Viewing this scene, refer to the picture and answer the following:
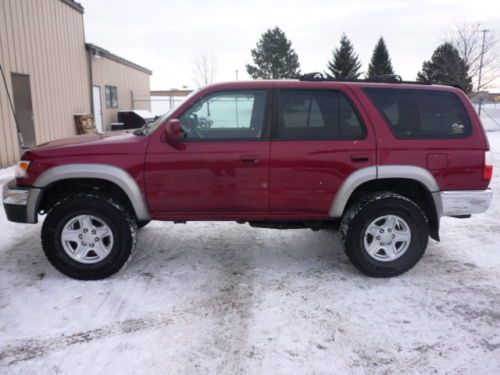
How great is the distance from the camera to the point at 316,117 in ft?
13.0

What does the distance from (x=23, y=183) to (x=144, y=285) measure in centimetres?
145

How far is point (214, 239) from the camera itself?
5.16 meters

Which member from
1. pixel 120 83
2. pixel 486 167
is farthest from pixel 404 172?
pixel 120 83

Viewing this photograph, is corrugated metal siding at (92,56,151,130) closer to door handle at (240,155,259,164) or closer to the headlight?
the headlight

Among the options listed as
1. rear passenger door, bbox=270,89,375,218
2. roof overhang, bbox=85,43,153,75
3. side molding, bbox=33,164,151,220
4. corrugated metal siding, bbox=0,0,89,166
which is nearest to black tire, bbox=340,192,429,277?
rear passenger door, bbox=270,89,375,218

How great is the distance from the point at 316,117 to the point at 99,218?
2.18 metres

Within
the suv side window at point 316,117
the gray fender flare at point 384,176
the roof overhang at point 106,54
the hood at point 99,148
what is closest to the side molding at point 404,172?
the gray fender flare at point 384,176

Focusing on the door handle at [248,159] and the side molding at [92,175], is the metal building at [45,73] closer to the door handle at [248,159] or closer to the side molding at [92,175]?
the side molding at [92,175]

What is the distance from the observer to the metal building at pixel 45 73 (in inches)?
388

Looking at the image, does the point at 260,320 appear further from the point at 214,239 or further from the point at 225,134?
the point at 214,239

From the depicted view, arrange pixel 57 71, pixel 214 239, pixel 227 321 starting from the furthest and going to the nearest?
pixel 57 71
pixel 214 239
pixel 227 321

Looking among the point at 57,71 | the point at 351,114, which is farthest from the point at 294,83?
the point at 57,71

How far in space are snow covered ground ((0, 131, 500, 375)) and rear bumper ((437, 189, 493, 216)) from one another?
25.8 inches

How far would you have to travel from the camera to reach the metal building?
9.84 meters
